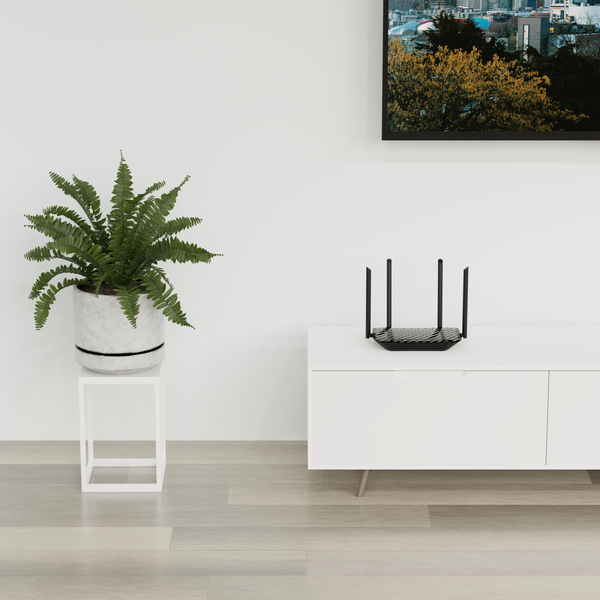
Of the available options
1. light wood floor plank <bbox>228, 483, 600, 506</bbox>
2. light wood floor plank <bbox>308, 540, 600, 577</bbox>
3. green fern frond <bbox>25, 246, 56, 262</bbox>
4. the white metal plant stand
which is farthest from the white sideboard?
green fern frond <bbox>25, 246, 56, 262</bbox>

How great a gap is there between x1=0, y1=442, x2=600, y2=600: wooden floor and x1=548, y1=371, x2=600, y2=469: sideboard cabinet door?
0.57ft

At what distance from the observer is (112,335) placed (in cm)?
235

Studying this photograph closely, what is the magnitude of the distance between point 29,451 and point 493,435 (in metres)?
1.76

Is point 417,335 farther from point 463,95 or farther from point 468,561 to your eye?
point 463,95

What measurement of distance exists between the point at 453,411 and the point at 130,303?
110cm

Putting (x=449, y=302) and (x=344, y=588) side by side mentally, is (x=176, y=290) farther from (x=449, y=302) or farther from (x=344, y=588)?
(x=344, y=588)

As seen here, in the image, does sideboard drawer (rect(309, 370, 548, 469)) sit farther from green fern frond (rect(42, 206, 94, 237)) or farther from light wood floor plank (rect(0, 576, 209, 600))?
green fern frond (rect(42, 206, 94, 237))

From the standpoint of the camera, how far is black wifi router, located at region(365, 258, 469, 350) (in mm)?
2434

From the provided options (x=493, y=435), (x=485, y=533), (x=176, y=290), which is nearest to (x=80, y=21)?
(x=176, y=290)

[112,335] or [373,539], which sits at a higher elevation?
[112,335]

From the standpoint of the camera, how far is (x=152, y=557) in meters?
2.09

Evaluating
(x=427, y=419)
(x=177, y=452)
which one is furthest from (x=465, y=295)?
(x=177, y=452)

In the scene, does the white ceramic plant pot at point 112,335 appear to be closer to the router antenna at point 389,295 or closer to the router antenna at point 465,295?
the router antenna at point 389,295

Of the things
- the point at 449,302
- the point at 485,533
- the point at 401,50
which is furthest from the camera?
the point at 449,302
